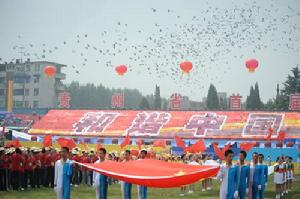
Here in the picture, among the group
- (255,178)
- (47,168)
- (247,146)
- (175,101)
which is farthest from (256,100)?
(255,178)

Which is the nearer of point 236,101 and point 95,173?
point 95,173

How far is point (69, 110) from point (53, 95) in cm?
3489

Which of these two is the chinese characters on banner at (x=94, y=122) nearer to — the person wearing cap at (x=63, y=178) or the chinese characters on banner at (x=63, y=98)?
the chinese characters on banner at (x=63, y=98)

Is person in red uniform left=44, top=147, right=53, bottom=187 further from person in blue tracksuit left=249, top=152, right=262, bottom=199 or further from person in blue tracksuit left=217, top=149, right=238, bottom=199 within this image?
person in blue tracksuit left=217, top=149, right=238, bottom=199

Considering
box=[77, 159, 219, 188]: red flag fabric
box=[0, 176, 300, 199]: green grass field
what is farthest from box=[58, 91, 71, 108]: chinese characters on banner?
box=[77, 159, 219, 188]: red flag fabric

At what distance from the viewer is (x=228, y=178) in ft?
38.5

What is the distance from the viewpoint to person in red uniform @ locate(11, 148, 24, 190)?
18736 mm

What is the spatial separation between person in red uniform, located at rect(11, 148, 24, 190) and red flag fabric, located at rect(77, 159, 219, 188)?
24.6 feet

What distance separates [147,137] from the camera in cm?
4806

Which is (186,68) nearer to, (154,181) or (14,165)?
(14,165)

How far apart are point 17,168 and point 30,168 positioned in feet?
2.47

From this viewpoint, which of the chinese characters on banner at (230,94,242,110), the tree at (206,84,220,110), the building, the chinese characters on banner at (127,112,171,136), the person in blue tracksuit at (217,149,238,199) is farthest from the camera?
the building

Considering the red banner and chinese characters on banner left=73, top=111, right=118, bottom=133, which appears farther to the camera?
chinese characters on banner left=73, top=111, right=118, bottom=133

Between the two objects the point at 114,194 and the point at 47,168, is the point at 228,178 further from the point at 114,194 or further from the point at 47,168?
the point at 47,168
